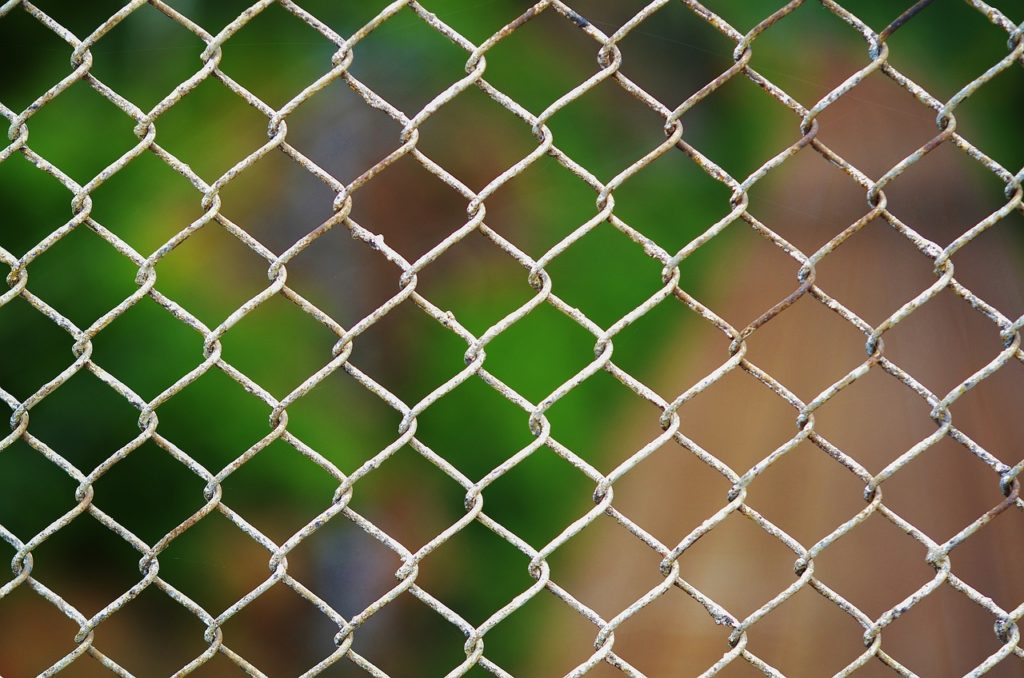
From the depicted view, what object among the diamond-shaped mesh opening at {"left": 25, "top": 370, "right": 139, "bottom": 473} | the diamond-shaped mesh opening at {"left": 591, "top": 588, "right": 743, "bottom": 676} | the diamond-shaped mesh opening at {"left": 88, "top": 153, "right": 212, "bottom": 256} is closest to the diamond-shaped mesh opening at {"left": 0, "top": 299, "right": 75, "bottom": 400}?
the diamond-shaped mesh opening at {"left": 25, "top": 370, "right": 139, "bottom": 473}

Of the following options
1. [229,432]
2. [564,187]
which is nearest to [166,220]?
[229,432]

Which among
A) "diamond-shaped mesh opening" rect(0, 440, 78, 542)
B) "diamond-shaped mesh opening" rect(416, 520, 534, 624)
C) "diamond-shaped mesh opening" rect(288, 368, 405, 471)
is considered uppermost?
"diamond-shaped mesh opening" rect(288, 368, 405, 471)

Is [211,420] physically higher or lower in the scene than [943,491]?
lower

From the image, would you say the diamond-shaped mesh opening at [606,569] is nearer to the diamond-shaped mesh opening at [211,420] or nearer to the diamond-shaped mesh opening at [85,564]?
the diamond-shaped mesh opening at [211,420]

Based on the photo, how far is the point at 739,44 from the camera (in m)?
1.10

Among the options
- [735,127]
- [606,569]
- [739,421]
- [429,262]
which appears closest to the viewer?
[429,262]

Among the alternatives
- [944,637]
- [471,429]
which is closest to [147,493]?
[471,429]

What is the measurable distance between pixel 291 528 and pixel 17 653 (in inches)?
37.6

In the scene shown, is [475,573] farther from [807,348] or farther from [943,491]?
[943,491]

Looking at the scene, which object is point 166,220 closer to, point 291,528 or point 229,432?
point 229,432

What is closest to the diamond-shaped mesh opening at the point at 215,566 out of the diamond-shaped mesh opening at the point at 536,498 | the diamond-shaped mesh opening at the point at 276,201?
the diamond-shaped mesh opening at the point at 536,498

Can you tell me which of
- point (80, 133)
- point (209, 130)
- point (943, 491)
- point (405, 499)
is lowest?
point (405, 499)

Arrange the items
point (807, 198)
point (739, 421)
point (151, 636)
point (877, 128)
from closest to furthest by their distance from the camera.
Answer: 1. point (151, 636)
2. point (807, 198)
3. point (739, 421)
4. point (877, 128)

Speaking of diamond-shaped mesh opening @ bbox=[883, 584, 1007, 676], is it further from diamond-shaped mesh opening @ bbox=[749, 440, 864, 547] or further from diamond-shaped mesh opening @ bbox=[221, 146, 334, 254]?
diamond-shaped mesh opening @ bbox=[221, 146, 334, 254]
